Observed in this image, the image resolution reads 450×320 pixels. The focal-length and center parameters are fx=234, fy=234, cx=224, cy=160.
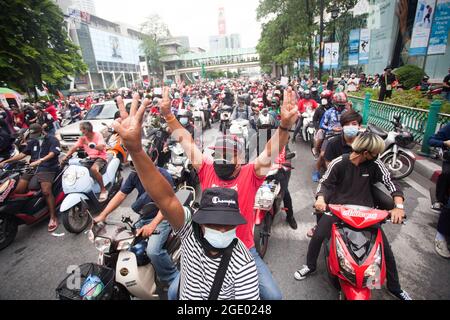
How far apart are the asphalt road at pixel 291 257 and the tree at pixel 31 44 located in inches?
504

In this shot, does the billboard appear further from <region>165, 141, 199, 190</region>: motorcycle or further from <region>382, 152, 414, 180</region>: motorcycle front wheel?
<region>382, 152, 414, 180</region>: motorcycle front wheel

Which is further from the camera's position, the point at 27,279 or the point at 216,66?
the point at 216,66

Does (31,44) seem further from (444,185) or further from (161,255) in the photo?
(444,185)

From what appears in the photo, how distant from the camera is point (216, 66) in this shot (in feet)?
250

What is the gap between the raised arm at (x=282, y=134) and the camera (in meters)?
1.90

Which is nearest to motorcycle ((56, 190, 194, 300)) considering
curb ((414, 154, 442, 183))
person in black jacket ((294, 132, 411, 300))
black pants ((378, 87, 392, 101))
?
person in black jacket ((294, 132, 411, 300))

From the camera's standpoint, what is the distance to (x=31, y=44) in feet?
45.2

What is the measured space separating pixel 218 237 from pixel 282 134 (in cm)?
103

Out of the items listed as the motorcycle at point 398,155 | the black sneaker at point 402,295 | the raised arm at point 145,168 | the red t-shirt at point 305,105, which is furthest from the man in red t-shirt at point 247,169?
the red t-shirt at point 305,105
